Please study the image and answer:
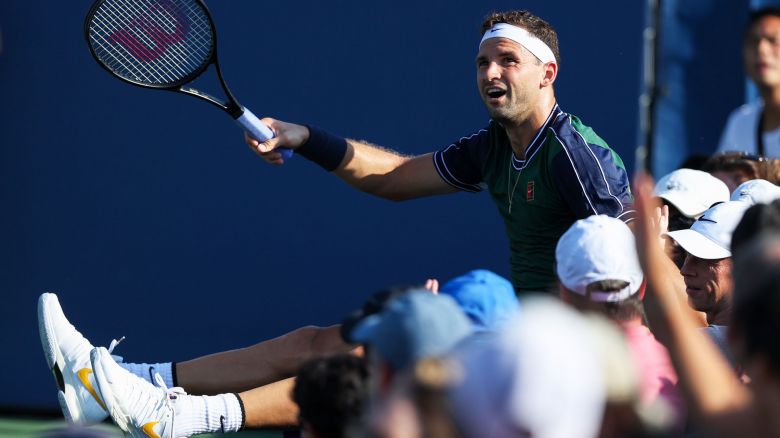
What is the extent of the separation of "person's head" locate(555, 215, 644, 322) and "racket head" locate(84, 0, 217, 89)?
1.94 meters

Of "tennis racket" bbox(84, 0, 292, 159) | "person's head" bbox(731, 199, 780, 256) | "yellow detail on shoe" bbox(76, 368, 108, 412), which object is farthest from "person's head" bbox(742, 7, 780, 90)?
"yellow detail on shoe" bbox(76, 368, 108, 412)

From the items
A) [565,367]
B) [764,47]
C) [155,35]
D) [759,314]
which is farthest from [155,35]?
[759,314]

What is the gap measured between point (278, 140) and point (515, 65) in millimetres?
891

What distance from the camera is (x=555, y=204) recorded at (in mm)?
4188

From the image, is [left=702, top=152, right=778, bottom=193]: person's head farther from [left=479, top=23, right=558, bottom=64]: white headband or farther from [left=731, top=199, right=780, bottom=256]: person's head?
[left=731, top=199, right=780, bottom=256]: person's head

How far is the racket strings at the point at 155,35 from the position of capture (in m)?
4.42

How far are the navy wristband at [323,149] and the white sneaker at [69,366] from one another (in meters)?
1.00

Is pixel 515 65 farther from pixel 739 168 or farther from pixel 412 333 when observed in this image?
pixel 412 333

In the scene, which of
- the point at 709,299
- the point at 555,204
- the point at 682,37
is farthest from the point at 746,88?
the point at 709,299

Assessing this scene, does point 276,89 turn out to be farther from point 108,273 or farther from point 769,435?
point 769,435

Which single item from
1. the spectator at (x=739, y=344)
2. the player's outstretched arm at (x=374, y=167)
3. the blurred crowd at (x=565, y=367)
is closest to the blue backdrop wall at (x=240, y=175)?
the player's outstretched arm at (x=374, y=167)

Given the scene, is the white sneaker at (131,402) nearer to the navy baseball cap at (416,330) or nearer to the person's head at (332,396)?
the person's head at (332,396)

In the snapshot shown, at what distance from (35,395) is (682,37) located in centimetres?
332

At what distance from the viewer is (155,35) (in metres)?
4.50
